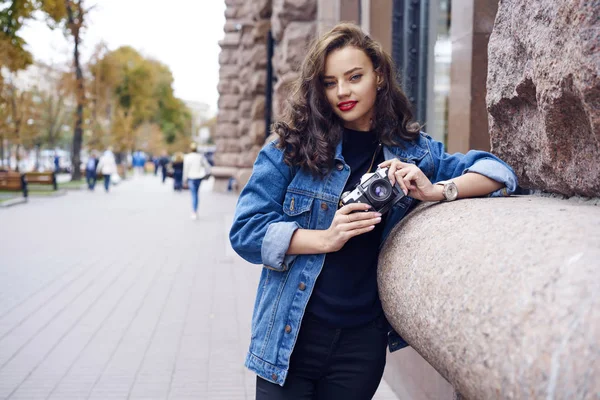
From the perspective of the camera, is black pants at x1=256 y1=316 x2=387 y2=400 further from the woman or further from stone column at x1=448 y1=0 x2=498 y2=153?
stone column at x1=448 y1=0 x2=498 y2=153

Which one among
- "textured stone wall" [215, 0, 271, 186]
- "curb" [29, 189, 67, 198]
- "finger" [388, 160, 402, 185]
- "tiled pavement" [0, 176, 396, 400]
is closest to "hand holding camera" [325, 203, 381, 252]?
"finger" [388, 160, 402, 185]

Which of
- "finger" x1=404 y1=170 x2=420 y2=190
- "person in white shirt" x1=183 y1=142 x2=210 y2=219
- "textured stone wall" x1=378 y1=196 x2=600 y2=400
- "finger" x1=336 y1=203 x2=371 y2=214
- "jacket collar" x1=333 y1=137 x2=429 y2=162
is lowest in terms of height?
"person in white shirt" x1=183 y1=142 x2=210 y2=219

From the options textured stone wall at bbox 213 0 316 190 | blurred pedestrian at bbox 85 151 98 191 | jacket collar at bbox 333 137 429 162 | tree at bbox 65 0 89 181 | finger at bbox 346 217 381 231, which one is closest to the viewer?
finger at bbox 346 217 381 231

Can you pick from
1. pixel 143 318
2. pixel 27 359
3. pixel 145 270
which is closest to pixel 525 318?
pixel 27 359

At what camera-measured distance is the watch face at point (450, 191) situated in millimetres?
2348

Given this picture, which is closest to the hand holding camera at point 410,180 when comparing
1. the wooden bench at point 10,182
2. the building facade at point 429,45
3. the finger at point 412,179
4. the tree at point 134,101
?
the finger at point 412,179

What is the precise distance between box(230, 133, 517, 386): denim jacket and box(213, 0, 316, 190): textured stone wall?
7455 millimetres

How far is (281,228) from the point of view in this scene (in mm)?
2342

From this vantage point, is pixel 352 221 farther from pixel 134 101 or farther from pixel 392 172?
pixel 134 101

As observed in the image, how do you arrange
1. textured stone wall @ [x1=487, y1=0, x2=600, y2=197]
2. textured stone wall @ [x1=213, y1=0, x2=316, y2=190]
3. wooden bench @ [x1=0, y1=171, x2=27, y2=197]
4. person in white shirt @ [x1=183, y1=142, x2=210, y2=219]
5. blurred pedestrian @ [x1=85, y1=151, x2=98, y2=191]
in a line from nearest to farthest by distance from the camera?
1. textured stone wall @ [x1=487, y1=0, x2=600, y2=197]
2. textured stone wall @ [x1=213, y1=0, x2=316, y2=190]
3. person in white shirt @ [x1=183, y1=142, x2=210, y2=219]
4. wooden bench @ [x1=0, y1=171, x2=27, y2=197]
5. blurred pedestrian @ [x1=85, y1=151, x2=98, y2=191]

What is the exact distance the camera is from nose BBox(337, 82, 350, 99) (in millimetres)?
2473

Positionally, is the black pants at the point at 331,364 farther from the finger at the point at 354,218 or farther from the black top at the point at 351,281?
the finger at the point at 354,218

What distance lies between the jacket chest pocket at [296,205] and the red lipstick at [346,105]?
338 mm

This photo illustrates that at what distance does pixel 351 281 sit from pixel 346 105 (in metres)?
0.61
